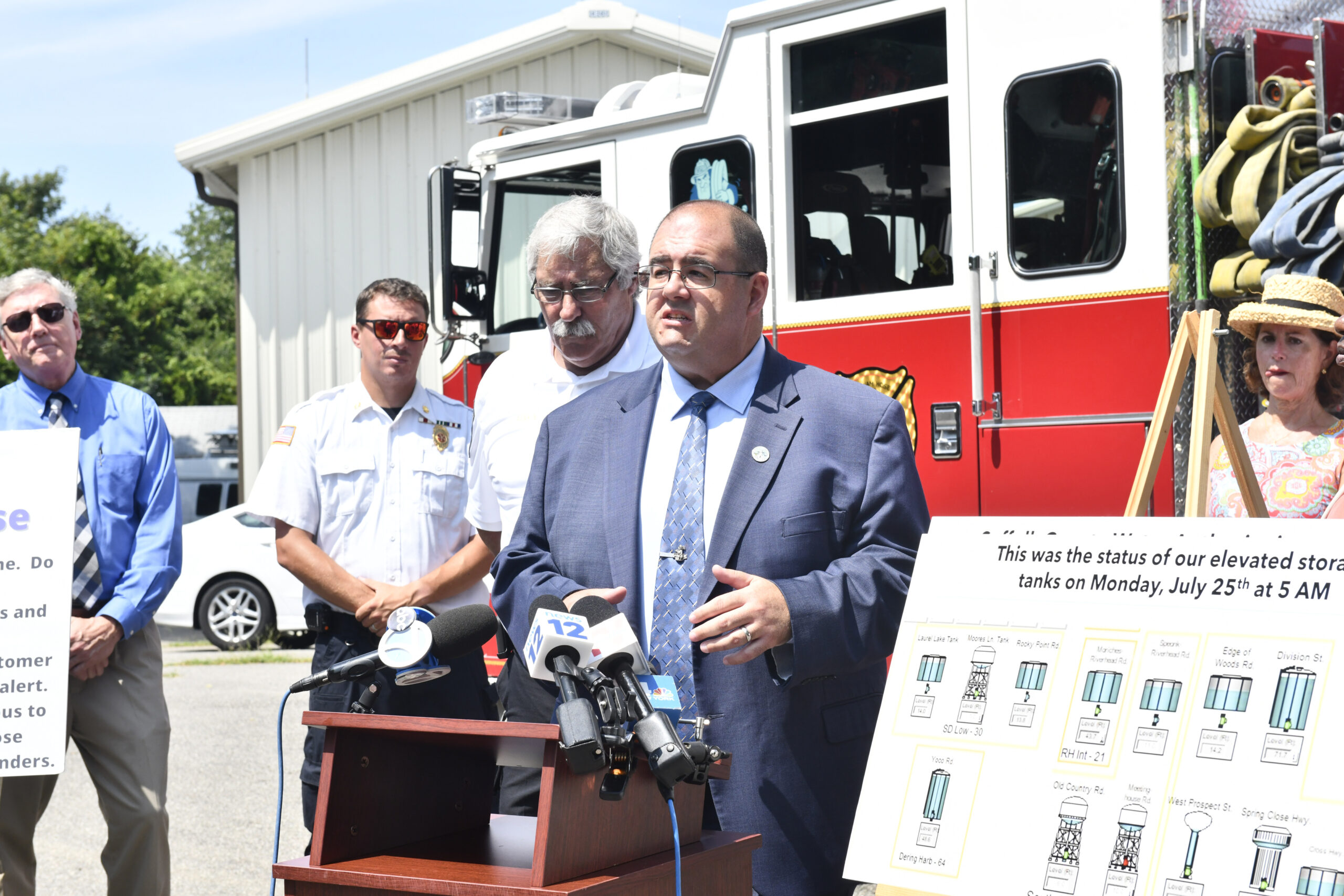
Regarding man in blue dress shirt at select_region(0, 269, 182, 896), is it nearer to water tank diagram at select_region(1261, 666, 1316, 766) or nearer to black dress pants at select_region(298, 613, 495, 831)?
black dress pants at select_region(298, 613, 495, 831)

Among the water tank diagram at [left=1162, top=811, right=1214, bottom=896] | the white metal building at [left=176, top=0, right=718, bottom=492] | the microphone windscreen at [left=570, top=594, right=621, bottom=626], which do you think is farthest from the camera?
the white metal building at [left=176, top=0, right=718, bottom=492]

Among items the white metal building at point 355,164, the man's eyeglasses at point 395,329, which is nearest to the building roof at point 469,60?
the white metal building at point 355,164

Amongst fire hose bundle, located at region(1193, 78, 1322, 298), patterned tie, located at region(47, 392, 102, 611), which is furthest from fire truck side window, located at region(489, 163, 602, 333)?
fire hose bundle, located at region(1193, 78, 1322, 298)

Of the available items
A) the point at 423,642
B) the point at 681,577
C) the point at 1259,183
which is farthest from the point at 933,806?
the point at 1259,183

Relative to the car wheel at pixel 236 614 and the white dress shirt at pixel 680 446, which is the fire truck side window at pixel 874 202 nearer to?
the white dress shirt at pixel 680 446

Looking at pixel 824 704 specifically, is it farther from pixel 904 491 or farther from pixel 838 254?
pixel 838 254

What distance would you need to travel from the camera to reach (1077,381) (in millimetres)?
4781

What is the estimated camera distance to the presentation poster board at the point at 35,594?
3.79 meters

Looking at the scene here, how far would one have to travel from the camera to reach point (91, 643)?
416 centimetres

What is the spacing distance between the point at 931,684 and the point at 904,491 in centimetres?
61

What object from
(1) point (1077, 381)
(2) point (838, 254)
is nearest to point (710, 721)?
(1) point (1077, 381)

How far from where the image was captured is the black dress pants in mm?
Result: 4188

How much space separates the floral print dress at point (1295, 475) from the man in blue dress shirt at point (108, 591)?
3.04 m

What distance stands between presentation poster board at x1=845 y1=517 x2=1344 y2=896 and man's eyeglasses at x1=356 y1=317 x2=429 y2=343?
239cm
